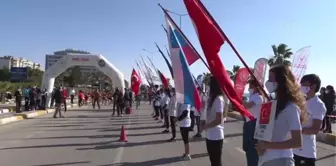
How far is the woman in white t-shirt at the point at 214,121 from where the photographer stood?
6.93 metres

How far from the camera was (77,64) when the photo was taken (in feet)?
126

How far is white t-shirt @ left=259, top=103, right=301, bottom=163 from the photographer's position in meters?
4.28

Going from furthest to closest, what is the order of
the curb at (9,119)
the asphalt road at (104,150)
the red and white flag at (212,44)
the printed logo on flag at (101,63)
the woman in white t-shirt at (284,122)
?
the printed logo on flag at (101,63), the curb at (9,119), the asphalt road at (104,150), the red and white flag at (212,44), the woman in white t-shirt at (284,122)

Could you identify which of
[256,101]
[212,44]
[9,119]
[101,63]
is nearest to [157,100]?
[9,119]

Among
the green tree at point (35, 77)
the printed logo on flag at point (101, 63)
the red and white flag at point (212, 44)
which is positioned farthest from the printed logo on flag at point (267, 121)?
the green tree at point (35, 77)

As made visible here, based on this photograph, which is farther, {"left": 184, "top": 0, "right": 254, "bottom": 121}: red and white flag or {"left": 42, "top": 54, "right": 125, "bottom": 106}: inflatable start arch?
{"left": 42, "top": 54, "right": 125, "bottom": 106}: inflatable start arch

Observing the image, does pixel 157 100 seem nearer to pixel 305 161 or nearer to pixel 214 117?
pixel 214 117

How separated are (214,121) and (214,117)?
106 mm

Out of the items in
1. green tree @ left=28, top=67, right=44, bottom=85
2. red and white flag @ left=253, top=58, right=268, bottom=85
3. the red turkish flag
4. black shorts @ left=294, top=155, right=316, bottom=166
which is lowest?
black shorts @ left=294, top=155, right=316, bottom=166

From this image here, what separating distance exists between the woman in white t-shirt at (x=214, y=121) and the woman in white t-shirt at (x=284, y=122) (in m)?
2.49

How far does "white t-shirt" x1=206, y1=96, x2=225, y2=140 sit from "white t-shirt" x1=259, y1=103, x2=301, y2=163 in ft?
8.59

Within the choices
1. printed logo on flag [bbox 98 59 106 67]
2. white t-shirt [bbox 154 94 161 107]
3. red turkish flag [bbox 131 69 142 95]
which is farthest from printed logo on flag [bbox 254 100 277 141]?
printed logo on flag [bbox 98 59 106 67]

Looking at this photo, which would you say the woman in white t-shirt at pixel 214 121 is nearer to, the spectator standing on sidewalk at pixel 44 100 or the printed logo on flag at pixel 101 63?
the spectator standing on sidewalk at pixel 44 100

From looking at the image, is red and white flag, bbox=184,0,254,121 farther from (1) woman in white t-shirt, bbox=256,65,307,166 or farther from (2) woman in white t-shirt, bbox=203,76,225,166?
(2) woman in white t-shirt, bbox=203,76,225,166
